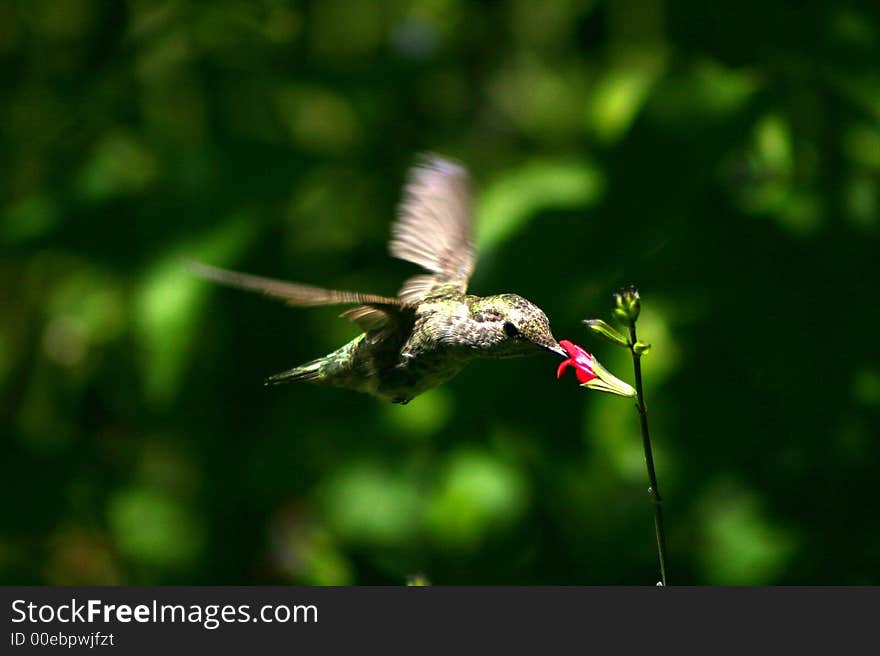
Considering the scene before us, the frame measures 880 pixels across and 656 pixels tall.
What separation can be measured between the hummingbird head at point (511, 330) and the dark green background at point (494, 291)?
65 cm

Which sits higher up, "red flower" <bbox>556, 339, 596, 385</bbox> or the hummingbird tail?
the hummingbird tail

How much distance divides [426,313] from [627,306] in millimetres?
483

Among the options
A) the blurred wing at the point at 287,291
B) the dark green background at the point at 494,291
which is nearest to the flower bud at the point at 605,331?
the blurred wing at the point at 287,291

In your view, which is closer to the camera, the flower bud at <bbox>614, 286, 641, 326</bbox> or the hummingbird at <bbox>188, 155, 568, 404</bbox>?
the flower bud at <bbox>614, 286, 641, 326</bbox>

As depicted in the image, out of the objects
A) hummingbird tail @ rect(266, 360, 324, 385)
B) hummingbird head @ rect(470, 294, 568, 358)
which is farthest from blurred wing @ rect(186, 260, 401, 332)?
hummingbird tail @ rect(266, 360, 324, 385)

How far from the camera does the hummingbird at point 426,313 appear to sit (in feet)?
4.17

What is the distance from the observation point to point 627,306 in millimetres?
1070

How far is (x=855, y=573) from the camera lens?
211cm

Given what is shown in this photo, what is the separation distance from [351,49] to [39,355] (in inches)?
51.3

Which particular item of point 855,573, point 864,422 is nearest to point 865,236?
point 864,422

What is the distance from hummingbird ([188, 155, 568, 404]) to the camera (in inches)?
50.1

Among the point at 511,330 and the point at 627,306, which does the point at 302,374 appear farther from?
the point at 627,306

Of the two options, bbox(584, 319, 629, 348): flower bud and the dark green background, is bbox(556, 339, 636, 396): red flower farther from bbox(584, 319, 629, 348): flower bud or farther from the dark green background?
the dark green background

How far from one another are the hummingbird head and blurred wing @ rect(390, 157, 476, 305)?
34 centimetres
